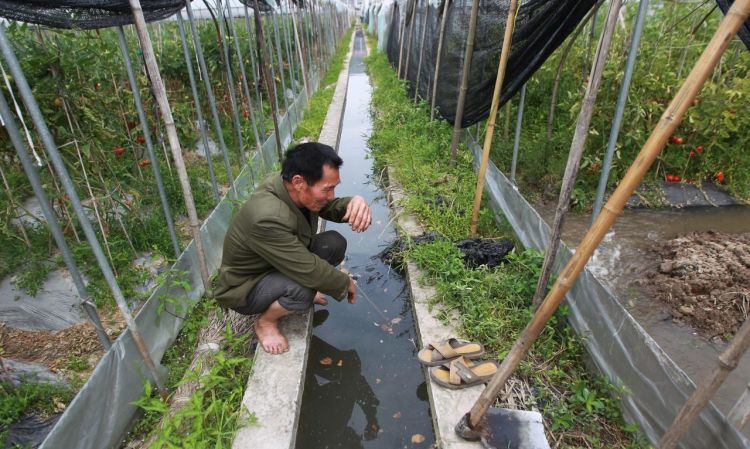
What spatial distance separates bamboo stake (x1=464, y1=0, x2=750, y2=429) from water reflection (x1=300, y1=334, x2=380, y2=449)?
106cm

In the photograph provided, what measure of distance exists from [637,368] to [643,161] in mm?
1310

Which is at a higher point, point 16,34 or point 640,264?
point 16,34

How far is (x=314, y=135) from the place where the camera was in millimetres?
7344

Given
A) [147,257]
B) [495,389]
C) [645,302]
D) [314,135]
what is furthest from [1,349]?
[314,135]

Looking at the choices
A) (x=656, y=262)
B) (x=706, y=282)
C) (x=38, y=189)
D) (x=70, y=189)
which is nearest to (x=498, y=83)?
(x=656, y=262)

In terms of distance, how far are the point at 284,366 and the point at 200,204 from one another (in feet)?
8.85

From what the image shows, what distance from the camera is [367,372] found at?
2.90 meters

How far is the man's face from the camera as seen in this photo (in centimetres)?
250

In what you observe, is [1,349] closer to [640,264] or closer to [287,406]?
[287,406]

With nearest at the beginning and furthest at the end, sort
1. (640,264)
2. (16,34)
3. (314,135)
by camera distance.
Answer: (16,34) < (640,264) < (314,135)

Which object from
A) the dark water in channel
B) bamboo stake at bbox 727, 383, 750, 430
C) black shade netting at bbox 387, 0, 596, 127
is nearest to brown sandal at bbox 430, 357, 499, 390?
the dark water in channel

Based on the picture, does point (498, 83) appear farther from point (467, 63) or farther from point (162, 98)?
point (162, 98)

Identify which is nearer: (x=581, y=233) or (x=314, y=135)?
(x=581, y=233)

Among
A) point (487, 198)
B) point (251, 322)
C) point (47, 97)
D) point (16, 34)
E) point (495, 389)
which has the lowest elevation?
point (251, 322)
